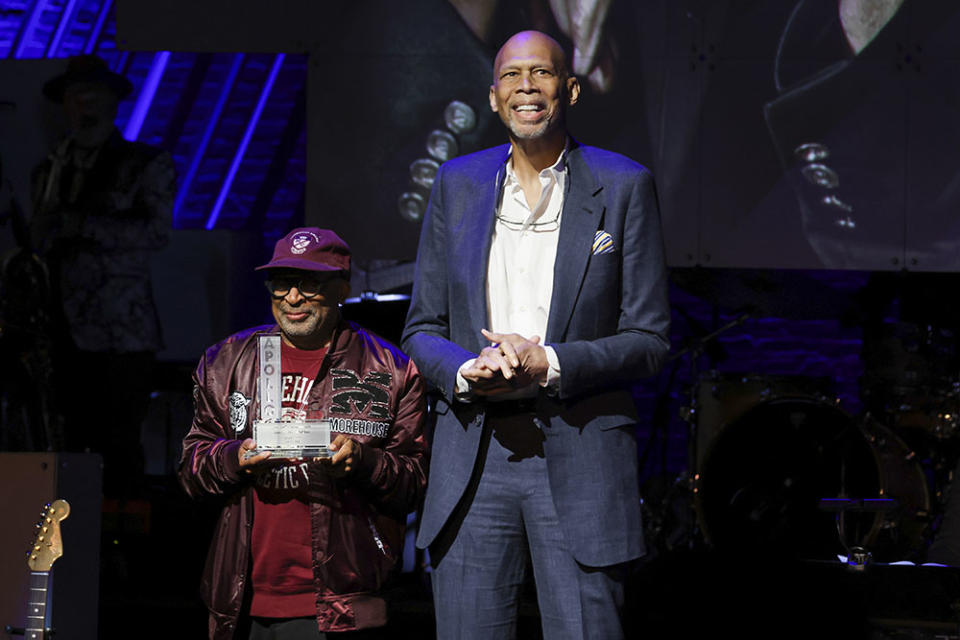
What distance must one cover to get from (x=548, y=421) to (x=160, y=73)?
6778 mm

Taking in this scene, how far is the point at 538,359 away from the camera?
2566mm

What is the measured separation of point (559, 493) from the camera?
2631 mm

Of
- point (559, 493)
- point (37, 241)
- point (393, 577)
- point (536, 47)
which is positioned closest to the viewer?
point (559, 493)

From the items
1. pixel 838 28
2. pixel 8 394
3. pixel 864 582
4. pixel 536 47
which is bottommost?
pixel 864 582

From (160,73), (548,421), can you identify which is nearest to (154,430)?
(160,73)

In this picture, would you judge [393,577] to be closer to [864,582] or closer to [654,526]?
[864,582]

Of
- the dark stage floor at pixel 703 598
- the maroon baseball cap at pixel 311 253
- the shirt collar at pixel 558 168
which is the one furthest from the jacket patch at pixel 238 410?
the dark stage floor at pixel 703 598

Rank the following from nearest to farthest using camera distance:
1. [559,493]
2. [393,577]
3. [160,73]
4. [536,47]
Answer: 1. [559,493]
2. [536,47]
3. [393,577]
4. [160,73]

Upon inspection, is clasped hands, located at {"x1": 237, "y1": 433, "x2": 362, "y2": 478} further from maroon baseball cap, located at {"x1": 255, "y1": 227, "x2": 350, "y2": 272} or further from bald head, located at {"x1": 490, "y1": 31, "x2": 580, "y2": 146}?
bald head, located at {"x1": 490, "y1": 31, "x2": 580, "y2": 146}

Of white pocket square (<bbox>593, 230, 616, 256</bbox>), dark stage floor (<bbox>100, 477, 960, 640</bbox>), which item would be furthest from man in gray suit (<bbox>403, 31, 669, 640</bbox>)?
dark stage floor (<bbox>100, 477, 960, 640</bbox>)

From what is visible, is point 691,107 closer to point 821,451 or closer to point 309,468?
point 821,451

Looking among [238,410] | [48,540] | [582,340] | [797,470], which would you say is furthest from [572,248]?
[797,470]

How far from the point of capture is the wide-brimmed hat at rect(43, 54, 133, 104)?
622cm

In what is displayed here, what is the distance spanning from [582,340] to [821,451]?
3.86m
